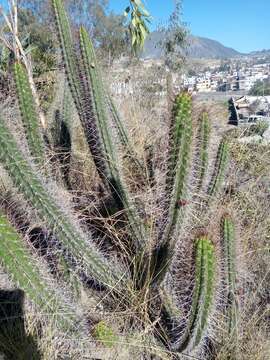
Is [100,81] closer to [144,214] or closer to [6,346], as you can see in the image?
[144,214]

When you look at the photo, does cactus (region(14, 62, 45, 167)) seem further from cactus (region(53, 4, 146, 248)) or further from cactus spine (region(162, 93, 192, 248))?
cactus spine (region(162, 93, 192, 248))

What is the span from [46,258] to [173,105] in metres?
1.11

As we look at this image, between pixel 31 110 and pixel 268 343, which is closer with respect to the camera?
pixel 268 343

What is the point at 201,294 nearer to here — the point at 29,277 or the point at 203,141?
the point at 29,277

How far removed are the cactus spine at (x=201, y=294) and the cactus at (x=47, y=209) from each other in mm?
445

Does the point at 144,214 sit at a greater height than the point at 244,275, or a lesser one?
greater

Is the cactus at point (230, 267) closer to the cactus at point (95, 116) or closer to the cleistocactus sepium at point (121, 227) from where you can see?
the cleistocactus sepium at point (121, 227)

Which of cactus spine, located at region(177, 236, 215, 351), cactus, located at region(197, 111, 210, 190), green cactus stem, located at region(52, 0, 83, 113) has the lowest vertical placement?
cactus spine, located at region(177, 236, 215, 351)

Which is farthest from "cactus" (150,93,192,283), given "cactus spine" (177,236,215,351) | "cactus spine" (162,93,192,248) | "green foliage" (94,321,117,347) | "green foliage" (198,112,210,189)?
"green foliage" (94,321,117,347)

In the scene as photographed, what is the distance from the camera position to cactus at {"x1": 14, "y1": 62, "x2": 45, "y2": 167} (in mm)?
2197

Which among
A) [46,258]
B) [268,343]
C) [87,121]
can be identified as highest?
[87,121]

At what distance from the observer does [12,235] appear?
5.78 feet

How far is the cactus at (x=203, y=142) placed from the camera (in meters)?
2.30

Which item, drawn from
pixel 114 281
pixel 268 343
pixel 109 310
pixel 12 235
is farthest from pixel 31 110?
pixel 268 343
